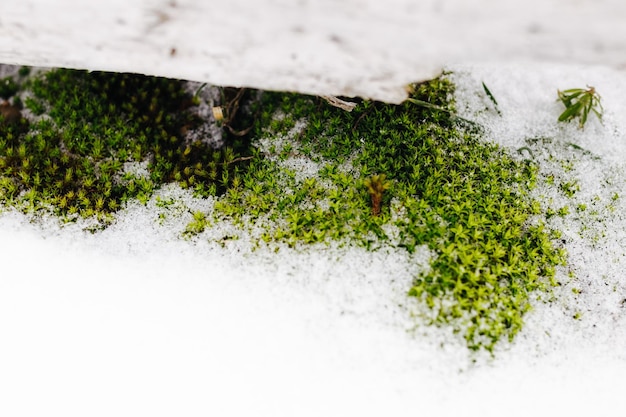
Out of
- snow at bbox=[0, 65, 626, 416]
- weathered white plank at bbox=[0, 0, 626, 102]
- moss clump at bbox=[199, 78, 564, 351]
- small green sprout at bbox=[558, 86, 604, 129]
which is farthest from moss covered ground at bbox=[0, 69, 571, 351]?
weathered white plank at bbox=[0, 0, 626, 102]

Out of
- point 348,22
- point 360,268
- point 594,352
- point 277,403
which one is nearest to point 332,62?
point 348,22

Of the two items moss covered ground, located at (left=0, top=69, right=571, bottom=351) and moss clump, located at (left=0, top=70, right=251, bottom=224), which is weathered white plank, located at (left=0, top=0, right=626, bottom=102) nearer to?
moss covered ground, located at (left=0, top=69, right=571, bottom=351)

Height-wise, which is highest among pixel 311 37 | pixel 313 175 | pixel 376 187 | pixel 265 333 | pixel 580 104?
pixel 580 104

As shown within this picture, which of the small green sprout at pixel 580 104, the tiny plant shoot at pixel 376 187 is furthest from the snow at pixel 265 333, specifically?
the small green sprout at pixel 580 104

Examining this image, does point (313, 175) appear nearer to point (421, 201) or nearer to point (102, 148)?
point (421, 201)

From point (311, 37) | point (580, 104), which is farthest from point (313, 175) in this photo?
point (580, 104)

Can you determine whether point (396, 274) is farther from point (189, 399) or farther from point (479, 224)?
point (189, 399)
